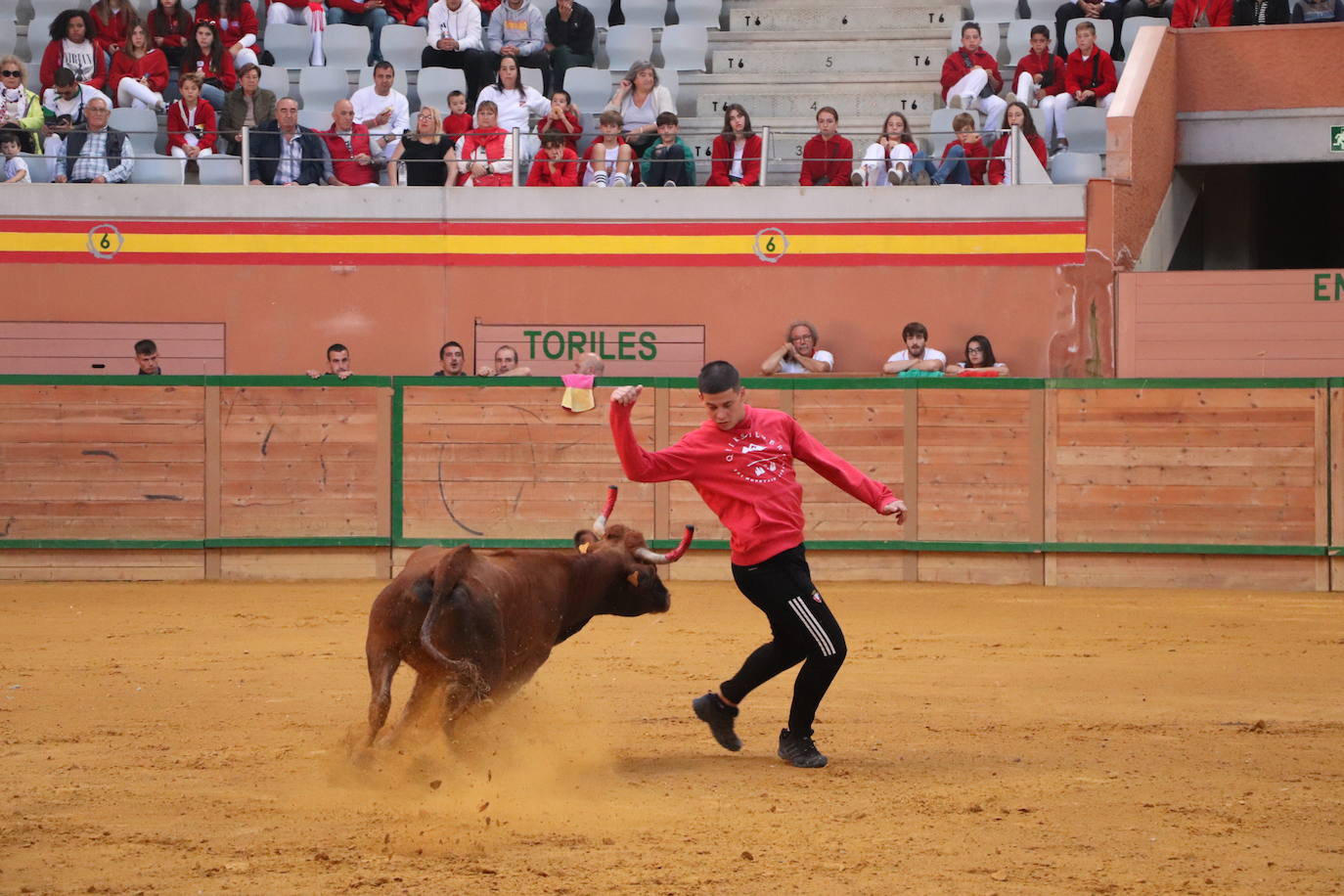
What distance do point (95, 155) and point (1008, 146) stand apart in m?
8.68

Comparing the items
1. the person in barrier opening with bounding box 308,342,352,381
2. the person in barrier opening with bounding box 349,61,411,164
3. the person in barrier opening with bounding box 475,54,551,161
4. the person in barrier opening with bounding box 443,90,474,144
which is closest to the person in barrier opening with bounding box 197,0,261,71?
the person in barrier opening with bounding box 349,61,411,164

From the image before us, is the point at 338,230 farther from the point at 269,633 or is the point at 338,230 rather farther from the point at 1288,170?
the point at 1288,170

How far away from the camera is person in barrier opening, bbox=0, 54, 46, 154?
15680mm

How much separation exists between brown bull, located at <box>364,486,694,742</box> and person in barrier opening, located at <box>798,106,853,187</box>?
374 inches

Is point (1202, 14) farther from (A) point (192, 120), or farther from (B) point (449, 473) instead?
(A) point (192, 120)

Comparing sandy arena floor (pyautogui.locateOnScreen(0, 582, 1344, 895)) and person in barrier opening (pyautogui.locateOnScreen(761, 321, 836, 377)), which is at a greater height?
person in barrier opening (pyautogui.locateOnScreen(761, 321, 836, 377))

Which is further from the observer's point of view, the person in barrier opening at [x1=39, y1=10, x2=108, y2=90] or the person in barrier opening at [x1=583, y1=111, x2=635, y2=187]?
the person in barrier opening at [x1=39, y1=10, x2=108, y2=90]

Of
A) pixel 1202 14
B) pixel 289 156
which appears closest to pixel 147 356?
pixel 289 156

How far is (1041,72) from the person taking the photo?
16.1 m

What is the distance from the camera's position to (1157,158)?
1566cm

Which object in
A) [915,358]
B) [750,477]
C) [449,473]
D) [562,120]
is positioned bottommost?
[449,473]

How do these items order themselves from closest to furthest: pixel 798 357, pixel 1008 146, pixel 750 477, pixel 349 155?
1. pixel 750 477
2. pixel 798 357
3. pixel 1008 146
4. pixel 349 155

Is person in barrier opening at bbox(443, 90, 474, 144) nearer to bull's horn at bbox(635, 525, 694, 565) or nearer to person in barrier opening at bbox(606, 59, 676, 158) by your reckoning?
person in barrier opening at bbox(606, 59, 676, 158)

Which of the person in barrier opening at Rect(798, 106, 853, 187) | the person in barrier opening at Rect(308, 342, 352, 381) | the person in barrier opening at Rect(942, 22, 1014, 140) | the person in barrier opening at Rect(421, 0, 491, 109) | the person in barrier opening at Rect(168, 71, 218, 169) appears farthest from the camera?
the person in barrier opening at Rect(421, 0, 491, 109)
